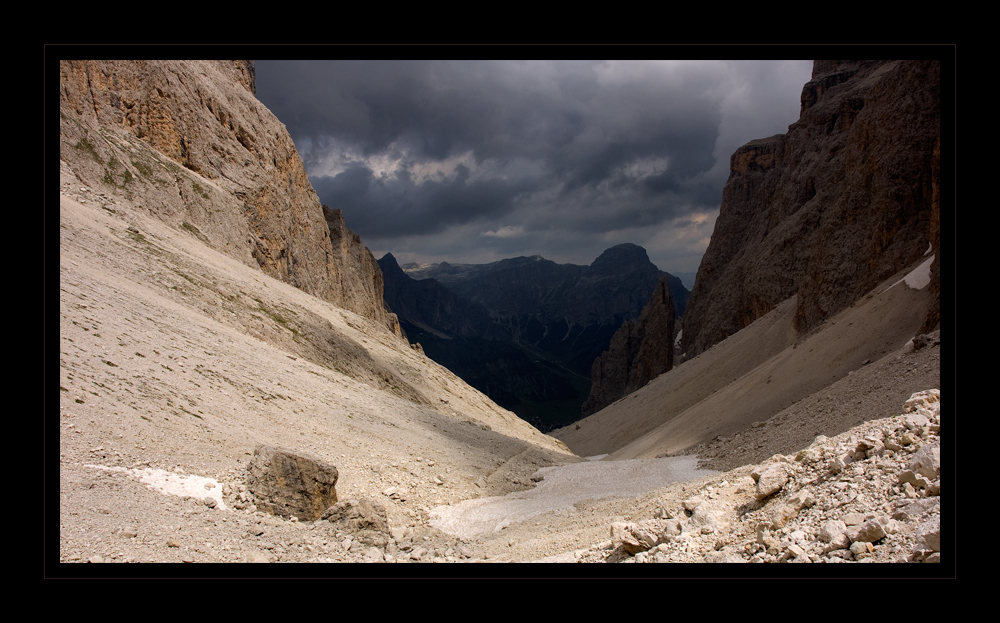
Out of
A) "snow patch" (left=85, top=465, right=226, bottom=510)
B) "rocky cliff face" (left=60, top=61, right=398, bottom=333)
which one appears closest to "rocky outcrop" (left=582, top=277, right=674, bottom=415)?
"rocky cliff face" (left=60, top=61, right=398, bottom=333)

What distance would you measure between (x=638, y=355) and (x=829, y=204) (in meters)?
41.1

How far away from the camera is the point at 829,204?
56531 mm

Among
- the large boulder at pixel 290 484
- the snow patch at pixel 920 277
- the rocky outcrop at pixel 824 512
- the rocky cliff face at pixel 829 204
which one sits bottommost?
the large boulder at pixel 290 484

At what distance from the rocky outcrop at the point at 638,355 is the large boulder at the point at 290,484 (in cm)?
7850

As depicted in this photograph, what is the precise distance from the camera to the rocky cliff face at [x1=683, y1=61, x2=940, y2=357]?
97.1 ft

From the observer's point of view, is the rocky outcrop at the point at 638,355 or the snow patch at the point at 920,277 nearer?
the snow patch at the point at 920,277

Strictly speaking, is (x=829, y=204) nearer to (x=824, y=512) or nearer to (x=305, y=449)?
(x=305, y=449)

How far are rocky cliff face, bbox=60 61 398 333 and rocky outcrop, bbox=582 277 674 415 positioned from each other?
2114 inches

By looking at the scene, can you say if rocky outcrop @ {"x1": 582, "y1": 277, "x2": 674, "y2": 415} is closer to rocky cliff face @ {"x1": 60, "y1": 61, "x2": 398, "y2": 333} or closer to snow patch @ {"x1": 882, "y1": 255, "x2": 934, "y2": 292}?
rocky cliff face @ {"x1": 60, "y1": 61, "x2": 398, "y2": 333}

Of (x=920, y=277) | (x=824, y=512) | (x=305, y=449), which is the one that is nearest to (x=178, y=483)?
(x=305, y=449)

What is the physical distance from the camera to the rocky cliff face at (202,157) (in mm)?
30047

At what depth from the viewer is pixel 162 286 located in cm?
2036

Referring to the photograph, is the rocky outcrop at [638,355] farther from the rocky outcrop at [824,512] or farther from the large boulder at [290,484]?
the rocky outcrop at [824,512]

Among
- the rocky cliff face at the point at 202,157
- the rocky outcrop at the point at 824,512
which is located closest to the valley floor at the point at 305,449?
the rocky outcrop at the point at 824,512
